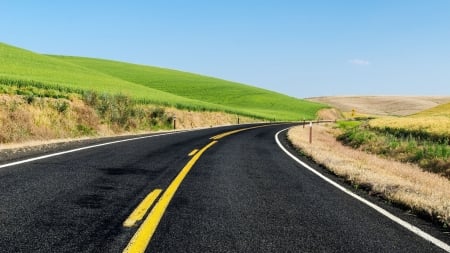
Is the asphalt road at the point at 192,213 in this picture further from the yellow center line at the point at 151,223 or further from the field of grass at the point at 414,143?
the field of grass at the point at 414,143

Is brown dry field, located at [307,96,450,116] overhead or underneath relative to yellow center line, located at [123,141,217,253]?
overhead

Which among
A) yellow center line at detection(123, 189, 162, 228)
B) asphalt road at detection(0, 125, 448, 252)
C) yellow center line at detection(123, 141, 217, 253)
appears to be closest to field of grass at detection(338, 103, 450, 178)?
asphalt road at detection(0, 125, 448, 252)

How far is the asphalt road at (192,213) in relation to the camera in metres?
4.66

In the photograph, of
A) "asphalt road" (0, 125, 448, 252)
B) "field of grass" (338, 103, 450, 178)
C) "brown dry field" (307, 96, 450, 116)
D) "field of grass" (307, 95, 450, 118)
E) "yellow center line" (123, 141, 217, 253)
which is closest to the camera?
"yellow center line" (123, 141, 217, 253)

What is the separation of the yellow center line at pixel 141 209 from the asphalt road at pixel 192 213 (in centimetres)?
9

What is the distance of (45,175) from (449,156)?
16.9m

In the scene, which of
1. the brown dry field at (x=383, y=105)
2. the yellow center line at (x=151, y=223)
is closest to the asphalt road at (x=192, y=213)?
the yellow center line at (x=151, y=223)

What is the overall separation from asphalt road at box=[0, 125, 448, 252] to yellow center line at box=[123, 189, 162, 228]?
86 mm

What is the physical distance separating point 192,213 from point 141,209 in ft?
2.33

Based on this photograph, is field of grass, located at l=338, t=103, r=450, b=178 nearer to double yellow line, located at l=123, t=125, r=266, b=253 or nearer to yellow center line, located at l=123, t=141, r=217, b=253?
yellow center line, located at l=123, t=141, r=217, b=253

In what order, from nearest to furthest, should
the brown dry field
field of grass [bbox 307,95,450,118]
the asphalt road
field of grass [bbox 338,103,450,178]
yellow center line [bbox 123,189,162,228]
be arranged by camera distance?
1. the asphalt road
2. yellow center line [bbox 123,189,162,228]
3. field of grass [bbox 338,103,450,178]
4. field of grass [bbox 307,95,450,118]
5. the brown dry field

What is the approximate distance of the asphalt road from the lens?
4660mm

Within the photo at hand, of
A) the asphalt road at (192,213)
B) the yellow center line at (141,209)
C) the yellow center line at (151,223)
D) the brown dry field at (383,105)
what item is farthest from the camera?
the brown dry field at (383,105)

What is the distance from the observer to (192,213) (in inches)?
234
